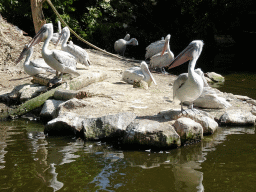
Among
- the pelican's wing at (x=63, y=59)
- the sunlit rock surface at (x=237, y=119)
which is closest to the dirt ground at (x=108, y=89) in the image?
the sunlit rock surface at (x=237, y=119)

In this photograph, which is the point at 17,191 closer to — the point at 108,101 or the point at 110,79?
the point at 108,101

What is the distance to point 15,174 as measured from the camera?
3582 millimetres

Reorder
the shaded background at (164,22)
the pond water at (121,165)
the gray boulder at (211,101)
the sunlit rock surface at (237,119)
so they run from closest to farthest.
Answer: the pond water at (121,165), the sunlit rock surface at (237,119), the gray boulder at (211,101), the shaded background at (164,22)

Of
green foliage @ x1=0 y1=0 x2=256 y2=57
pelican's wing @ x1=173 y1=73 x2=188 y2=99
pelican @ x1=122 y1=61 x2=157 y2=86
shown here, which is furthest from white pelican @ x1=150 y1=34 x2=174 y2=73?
green foliage @ x1=0 y1=0 x2=256 y2=57

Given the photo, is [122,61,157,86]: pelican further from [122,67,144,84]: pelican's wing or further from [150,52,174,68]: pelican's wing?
[150,52,174,68]: pelican's wing

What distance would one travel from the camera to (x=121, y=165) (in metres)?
3.86

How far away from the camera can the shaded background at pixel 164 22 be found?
49.4 feet

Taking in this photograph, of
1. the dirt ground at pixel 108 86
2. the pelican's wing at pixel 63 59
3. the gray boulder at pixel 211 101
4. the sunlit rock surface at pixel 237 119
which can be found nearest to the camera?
the sunlit rock surface at pixel 237 119

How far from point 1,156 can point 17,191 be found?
1077 millimetres

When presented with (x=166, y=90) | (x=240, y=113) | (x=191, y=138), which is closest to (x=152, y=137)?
(x=191, y=138)

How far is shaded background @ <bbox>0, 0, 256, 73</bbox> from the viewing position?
49.4 ft

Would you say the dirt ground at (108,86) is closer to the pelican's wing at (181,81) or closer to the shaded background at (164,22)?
the pelican's wing at (181,81)

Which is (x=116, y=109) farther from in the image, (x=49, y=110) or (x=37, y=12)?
(x=37, y=12)

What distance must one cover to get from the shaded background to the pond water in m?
9.74
